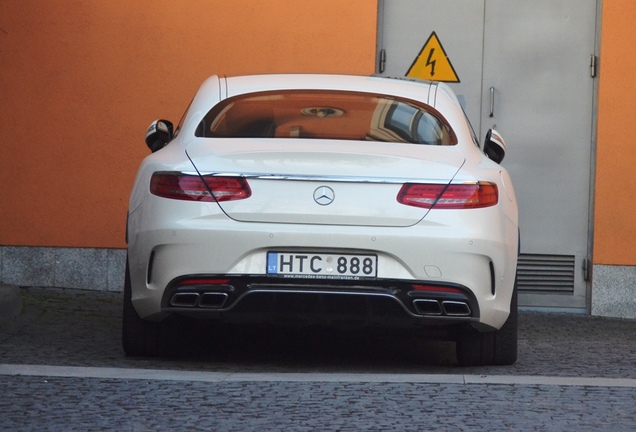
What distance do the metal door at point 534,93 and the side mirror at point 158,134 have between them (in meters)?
3.72

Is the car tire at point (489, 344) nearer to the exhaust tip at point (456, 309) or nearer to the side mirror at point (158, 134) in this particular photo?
the exhaust tip at point (456, 309)

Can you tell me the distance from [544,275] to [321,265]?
15.8ft

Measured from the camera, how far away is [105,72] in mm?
10570

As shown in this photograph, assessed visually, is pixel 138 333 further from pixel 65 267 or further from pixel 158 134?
pixel 65 267

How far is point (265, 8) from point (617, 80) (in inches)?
107

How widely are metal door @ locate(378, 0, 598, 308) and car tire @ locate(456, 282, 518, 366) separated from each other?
384cm

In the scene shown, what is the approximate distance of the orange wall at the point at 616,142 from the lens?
413 inches

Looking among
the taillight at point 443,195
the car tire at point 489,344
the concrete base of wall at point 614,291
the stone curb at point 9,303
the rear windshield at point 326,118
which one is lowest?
the concrete base of wall at point 614,291

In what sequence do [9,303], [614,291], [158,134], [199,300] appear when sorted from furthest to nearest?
1. [614,291]
2. [9,303]
3. [158,134]
4. [199,300]

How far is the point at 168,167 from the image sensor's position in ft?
20.4

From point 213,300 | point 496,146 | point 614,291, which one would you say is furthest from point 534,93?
point 213,300

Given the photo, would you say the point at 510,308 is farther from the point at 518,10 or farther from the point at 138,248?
the point at 518,10

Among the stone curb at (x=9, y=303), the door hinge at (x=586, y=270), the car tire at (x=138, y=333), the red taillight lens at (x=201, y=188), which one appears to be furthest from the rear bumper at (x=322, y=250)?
the door hinge at (x=586, y=270)

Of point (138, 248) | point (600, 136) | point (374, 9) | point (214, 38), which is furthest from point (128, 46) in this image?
point (138, 248)
